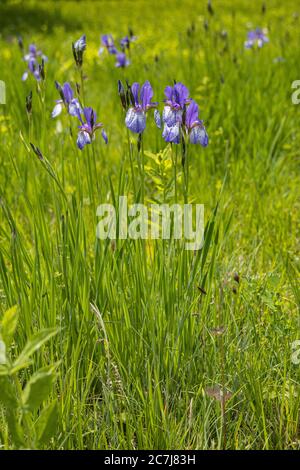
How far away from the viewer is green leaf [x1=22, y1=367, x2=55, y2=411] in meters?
1.30

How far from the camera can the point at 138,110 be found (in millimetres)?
1754

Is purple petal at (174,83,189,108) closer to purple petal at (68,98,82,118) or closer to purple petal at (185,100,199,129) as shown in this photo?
purple petal at (185,100,199,129)

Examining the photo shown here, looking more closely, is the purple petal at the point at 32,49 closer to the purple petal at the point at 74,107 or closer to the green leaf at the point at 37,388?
the purple petal at the point at 74,107

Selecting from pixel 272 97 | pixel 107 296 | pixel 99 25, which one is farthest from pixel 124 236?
pixel 99 25

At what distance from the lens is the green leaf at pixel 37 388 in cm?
130

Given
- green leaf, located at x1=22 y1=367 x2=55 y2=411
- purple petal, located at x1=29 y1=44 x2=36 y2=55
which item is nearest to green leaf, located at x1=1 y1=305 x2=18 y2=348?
green leaf, located at x1=22 y1=367 x2=55 y2=411

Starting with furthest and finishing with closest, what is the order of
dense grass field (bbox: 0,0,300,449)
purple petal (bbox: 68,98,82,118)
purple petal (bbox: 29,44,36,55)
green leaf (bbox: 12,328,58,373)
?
purple petal (bbox: 29,44,36,55)
purple petal (bbox: 68,98,82,118)
dense grass field (bbox: 0,0,300,449)
green leaf (bbox: 12,328,58,373)

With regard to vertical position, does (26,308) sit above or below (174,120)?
below

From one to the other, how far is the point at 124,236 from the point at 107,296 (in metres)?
0.22

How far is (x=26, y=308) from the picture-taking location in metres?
1.77

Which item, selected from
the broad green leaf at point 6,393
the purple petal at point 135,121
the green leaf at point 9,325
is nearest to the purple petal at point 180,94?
the purple petal at point 135,121

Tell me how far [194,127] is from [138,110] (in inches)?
6.5

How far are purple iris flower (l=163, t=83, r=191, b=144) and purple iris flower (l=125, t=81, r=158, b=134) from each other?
7 centimetres
